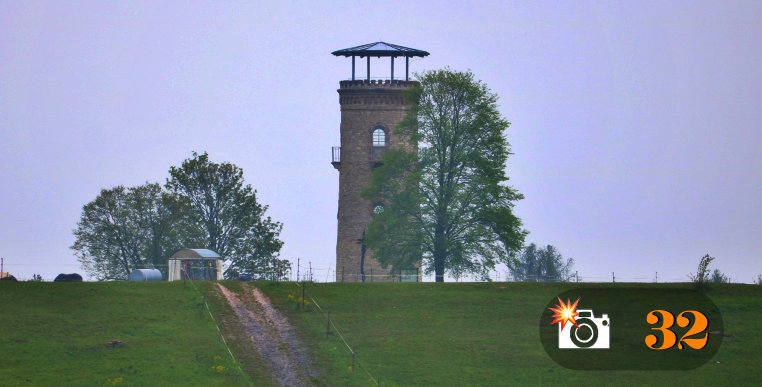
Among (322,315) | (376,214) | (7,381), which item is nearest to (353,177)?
(376,214)

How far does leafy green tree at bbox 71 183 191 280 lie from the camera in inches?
3780

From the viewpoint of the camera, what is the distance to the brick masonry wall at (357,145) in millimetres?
88375

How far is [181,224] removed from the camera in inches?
3780

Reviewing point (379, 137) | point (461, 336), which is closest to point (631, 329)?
point (461, 336)

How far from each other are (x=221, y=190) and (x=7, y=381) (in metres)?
49.7

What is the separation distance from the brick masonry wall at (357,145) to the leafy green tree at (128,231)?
1390 cm

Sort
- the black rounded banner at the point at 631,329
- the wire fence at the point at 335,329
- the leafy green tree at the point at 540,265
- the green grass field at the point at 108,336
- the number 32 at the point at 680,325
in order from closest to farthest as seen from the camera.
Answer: the green grass field at the point at 108,336 < the wire fence at the point at 335,329 < the black rounded banner at the point at 631,329 < the number 32 at the point at 680,325 < the leafy green tree at the point at 540,265

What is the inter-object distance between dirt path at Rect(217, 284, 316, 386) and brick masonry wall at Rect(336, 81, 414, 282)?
20.5 meters

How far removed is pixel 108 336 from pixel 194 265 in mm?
25008

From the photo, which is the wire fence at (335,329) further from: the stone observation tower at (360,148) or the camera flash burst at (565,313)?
the stone observation tower at (360,148)

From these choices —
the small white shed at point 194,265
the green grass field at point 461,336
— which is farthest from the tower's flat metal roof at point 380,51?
the green grass field at point 461,336

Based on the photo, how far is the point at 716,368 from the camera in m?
54.4

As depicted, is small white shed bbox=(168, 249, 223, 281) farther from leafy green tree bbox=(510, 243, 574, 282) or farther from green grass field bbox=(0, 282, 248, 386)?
leafy green tree bbox=(510, 243, 574, 282)

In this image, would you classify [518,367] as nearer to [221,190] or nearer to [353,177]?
[353,177]
